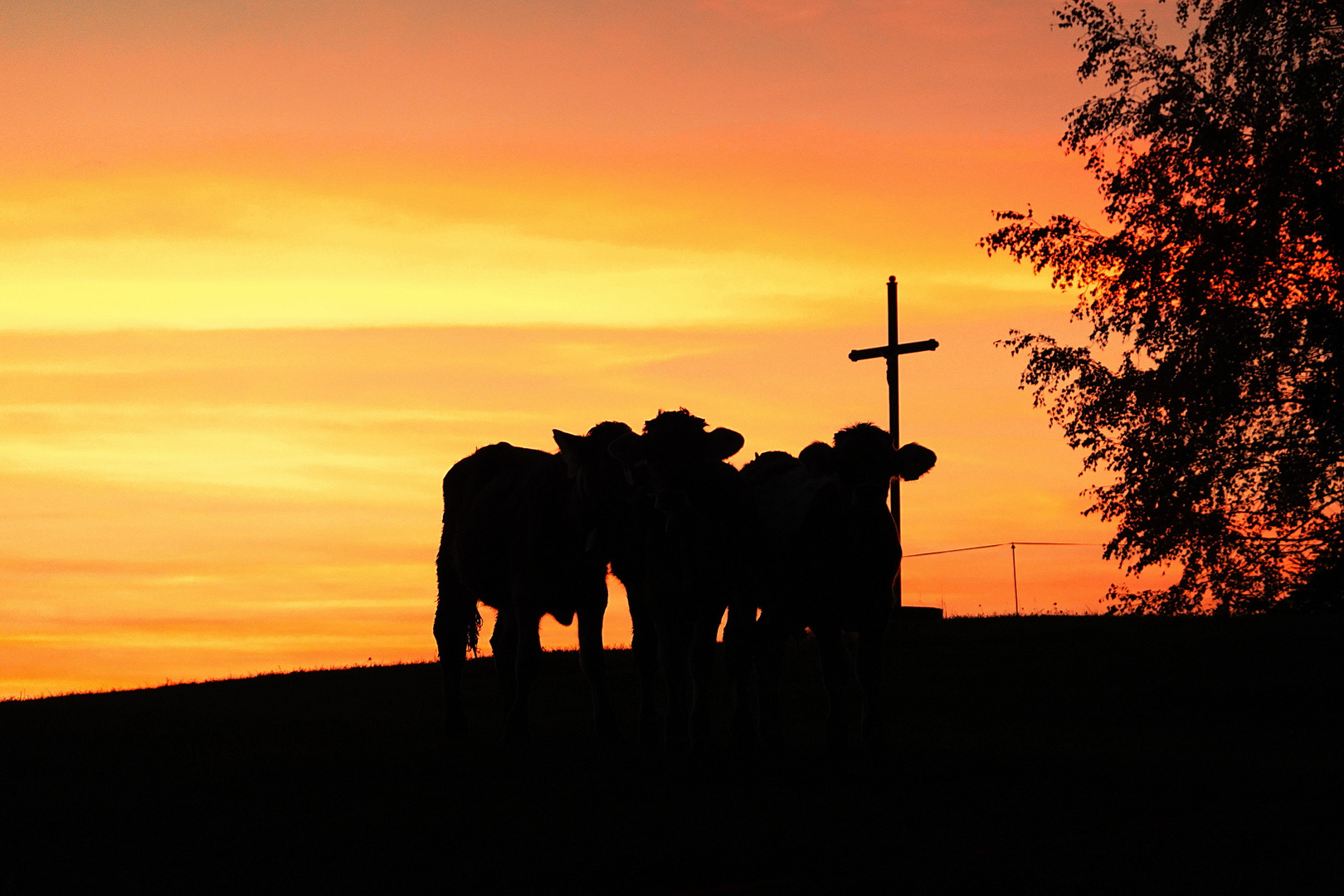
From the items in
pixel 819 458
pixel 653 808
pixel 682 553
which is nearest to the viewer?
pixel 653 808

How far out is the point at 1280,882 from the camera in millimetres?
7121

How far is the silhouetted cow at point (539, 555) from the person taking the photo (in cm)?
1210

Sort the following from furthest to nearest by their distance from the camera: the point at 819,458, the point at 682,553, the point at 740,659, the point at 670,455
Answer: the point at 740,659
the point at 819,458
the point at 682,553
the point at 670,455

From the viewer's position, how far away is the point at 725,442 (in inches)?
472

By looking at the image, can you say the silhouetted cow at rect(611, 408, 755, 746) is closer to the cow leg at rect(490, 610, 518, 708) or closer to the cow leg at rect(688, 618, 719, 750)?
the cow leg at rect(688, 618, 719, 750)

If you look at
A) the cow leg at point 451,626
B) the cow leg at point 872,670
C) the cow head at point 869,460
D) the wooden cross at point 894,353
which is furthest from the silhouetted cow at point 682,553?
the wooden cross at point 894,353

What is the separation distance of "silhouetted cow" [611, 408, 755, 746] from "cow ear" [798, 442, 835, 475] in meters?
0.69

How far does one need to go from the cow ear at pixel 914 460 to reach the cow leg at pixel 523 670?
11.9ft

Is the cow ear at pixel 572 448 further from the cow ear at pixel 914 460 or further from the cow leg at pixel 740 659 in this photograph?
the cow ear at pixel 914 460

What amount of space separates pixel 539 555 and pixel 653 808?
3933 millimetres

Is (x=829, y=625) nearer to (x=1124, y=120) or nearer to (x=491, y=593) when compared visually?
(x=491, y=593)

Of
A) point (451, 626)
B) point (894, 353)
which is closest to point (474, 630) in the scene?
point (451, 626)

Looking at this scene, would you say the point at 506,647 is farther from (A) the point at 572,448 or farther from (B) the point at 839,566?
(B) the point at 839,566

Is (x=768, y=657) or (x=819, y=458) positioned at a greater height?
(x=819, y=458)
